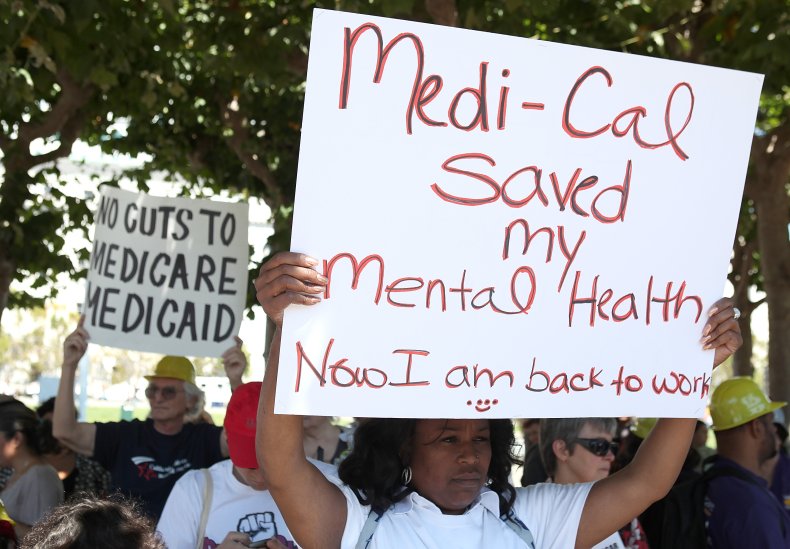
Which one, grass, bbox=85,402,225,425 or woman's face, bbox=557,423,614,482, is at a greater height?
grass, bbox=85,402,225,425

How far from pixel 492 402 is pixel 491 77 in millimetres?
763

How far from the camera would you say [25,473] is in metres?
5.04

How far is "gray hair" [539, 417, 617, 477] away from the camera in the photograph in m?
3.93

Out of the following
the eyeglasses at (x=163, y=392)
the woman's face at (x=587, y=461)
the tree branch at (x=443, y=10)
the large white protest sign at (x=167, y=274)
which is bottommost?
the woman's face at (x=587, y=461)

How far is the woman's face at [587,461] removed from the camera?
Result: 3924mm

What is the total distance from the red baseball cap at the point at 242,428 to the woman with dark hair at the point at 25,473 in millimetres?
1827

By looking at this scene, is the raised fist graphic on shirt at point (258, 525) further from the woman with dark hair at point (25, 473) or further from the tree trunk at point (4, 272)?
the tree trunk at point (4, 272)

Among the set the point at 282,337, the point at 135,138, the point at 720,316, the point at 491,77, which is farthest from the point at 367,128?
the point at 135,138

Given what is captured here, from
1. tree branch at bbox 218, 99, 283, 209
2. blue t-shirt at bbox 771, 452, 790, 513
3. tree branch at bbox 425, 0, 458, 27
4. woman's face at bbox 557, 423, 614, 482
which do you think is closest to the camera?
woman's face at bbox 557, 423, 614, 482

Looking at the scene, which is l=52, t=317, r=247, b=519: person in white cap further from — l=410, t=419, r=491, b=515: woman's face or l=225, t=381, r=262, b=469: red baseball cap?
l=410, t=419, r=491, b=515: woman's face

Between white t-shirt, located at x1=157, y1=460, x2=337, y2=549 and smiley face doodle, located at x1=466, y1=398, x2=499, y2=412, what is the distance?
95 centimetres

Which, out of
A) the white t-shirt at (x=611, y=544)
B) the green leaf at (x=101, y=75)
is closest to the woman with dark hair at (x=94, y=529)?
the white t-shirt at (x=611, y=544)

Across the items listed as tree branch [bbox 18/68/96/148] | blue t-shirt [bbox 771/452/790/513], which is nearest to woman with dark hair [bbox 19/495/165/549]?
blue t-shirt [bbox 771/452/790/513]

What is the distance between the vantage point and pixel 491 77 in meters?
2.59
